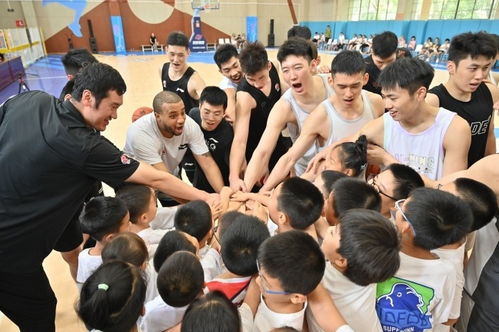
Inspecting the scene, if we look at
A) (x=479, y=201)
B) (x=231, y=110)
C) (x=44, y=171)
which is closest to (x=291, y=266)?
(x=479, y=201)

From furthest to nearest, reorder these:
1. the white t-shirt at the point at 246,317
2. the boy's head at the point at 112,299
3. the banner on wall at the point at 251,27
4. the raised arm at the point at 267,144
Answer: the banner on wall at the point at 251,27 < the raised arm at the point at 267,144 < the white t-shirt at the point at 246,317 < the boy's head at the point at 112,299

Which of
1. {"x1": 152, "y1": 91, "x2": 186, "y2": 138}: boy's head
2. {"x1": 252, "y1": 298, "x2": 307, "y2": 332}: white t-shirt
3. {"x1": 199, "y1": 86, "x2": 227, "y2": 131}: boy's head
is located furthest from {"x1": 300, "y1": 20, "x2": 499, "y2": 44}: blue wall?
{"x1": 252, "y1": 298, "x2": 307, "y2": 332}: white t-shirt

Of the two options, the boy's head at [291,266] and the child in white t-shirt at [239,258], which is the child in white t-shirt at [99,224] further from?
the boy's head at [291,266]

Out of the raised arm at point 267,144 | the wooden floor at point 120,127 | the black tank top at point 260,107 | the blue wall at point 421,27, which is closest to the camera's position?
the wooden floor at point 120,127

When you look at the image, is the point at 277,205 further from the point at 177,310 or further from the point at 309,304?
the point at 177,310

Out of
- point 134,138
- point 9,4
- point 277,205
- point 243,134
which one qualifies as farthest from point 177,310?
point 9,4

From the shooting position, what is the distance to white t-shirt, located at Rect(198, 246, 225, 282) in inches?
61.6

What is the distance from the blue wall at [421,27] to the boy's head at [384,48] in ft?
43.4

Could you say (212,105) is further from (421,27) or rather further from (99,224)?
(421,27)

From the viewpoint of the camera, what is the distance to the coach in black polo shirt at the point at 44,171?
5.69 feet

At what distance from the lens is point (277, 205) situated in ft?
5.36

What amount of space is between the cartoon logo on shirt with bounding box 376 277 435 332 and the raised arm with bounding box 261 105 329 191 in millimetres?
1320

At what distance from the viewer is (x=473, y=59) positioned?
8.39ft

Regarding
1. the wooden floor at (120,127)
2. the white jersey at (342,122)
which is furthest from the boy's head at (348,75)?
the wooden floor at (120,127)
